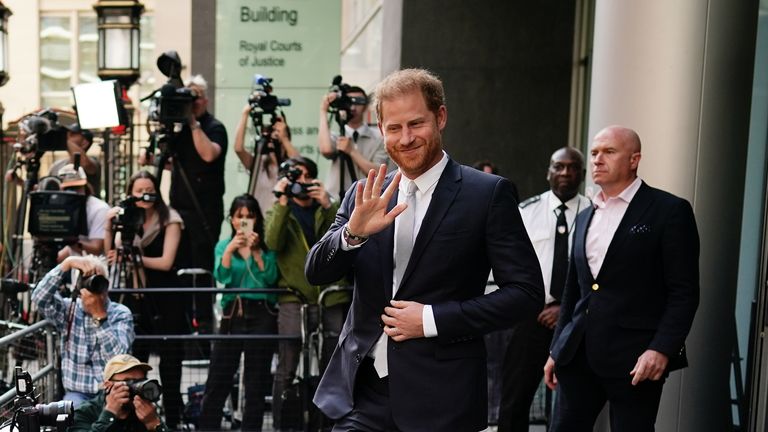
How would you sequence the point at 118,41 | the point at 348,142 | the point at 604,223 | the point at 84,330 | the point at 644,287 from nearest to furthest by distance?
the point at 644,287
the point at 604,223
the point at 84,330
the point at 348,142
the point at 118,41

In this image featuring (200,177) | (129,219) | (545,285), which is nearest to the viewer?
(545,285)

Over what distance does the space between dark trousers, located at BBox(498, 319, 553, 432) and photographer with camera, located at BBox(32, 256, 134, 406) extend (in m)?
2.32

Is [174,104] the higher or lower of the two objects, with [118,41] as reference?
lower

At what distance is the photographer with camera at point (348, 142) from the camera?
814cm

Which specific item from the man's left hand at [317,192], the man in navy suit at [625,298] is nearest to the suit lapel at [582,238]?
the man in navy suit at [625,298]

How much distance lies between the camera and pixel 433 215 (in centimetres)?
336

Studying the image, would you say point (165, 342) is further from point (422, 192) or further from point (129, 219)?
point (422, 192)

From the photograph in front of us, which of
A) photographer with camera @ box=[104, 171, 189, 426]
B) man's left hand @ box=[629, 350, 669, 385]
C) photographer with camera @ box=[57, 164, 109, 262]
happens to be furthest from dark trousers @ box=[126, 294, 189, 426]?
man's left hand @ box=[629, 350, 669, 385]

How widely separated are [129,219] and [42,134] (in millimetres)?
1714

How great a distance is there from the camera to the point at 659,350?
4641 millimetres

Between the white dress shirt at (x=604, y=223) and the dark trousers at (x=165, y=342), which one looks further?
the dark trousers at (x=165, y=342)

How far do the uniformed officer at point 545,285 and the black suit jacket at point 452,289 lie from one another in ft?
10.0

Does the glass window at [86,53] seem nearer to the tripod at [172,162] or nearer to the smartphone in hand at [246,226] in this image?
the tripod at [172,162]

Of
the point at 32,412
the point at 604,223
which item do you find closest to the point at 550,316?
the point at 604,223
